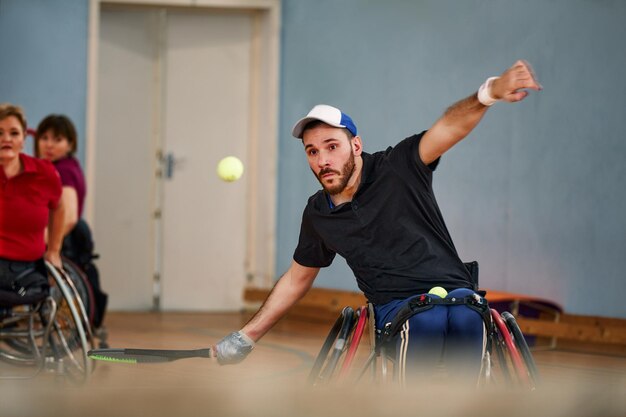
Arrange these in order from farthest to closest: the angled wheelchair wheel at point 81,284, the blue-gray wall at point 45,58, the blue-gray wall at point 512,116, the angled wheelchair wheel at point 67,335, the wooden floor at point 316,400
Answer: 1. the blue-gray wall at point 45,58
2. the blue-gray wall at point 512,116
3. the angled wheelchair wheel at point 81,284
4. the angled wheelchair wheel at point 67,335
5. the wooden floor at point 316,400

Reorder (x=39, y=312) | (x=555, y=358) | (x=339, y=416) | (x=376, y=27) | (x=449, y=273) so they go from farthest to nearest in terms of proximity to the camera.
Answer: (x=376, y=27)
(x=555, y=358)
(x=39, y=312)
(x=449, y=273)
(x=339, y=416)

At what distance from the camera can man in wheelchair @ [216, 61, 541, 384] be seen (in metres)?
2.19

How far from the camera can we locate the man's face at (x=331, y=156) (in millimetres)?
2484

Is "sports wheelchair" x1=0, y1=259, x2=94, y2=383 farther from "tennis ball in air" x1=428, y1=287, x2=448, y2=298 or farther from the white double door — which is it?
the white double door

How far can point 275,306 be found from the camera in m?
2.55

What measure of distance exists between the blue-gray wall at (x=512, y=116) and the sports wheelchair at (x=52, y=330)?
8.13 feet

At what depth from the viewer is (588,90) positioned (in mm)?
5027

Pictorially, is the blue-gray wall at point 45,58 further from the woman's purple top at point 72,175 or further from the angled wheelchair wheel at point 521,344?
the angled wheelchair wheel at point 521,344

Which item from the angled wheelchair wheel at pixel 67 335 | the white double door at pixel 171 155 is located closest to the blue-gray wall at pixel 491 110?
the white double door at pixel 171 155

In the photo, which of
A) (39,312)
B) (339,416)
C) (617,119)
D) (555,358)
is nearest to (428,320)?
(339,416)

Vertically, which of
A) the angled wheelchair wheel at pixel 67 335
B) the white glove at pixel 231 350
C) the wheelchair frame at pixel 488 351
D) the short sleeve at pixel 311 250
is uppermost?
the short sleeve at pixel 311 250

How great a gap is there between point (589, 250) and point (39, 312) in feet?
9.16

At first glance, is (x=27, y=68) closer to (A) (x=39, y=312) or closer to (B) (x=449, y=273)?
(A) (x=39, y=312)

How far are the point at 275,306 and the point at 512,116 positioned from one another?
3.15m
